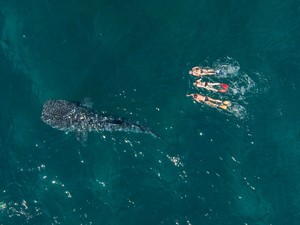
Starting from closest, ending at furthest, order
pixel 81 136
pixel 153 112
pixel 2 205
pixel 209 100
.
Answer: pixel 2 205, pixel 81 136, pixel 153 112, pixel 209 100

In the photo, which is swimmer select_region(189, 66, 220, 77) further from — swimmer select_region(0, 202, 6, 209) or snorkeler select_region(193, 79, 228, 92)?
swimmer select_region(0, 202, 6, 209)

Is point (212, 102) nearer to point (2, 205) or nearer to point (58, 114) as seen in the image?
point (58, 114)

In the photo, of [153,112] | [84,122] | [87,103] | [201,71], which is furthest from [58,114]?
[201,71]

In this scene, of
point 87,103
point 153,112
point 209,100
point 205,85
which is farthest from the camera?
point 205,85

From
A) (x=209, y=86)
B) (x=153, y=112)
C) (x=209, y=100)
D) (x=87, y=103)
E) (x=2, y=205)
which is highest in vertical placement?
(x=209, y=86)

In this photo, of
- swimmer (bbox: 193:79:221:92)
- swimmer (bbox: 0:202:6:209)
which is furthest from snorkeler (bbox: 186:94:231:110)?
swimmer (bbox: 0:202:6:209)

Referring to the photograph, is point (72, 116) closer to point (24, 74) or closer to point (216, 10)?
point (24, 74)

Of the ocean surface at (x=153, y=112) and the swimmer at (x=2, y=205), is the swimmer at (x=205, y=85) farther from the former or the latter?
the swimmer at (x=2, y=205)
